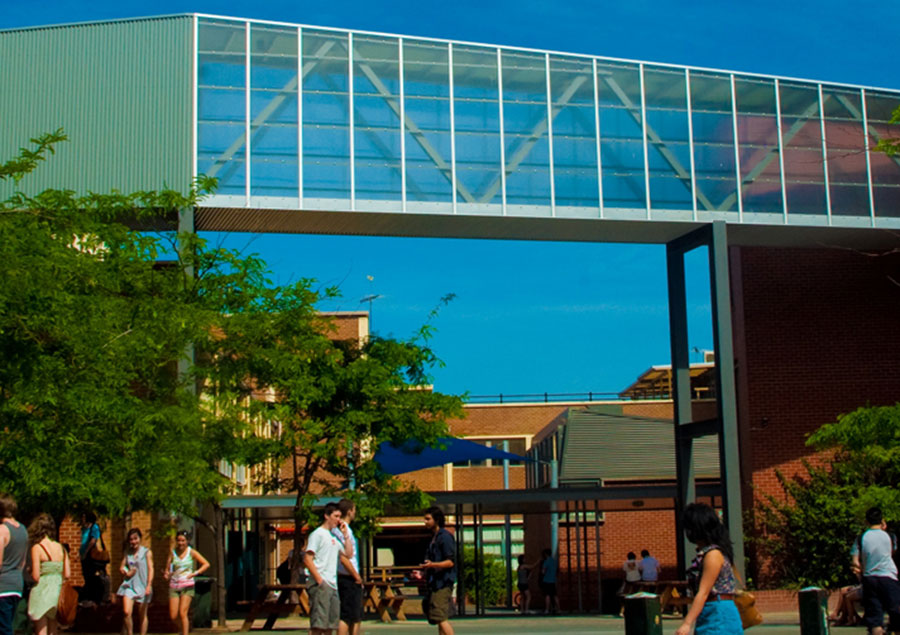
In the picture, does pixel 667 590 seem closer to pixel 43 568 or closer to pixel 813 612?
pixel 813 612

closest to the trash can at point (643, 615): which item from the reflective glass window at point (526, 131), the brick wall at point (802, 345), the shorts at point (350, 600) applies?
the shorts at point (350, 600)

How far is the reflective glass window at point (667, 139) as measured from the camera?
2756cm

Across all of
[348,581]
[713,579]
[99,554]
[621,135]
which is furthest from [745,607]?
[621,135]

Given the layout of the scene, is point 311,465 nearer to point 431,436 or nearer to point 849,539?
point 431,436

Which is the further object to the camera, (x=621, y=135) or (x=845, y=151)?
(x=845, y=151)

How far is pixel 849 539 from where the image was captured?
28.3 meters

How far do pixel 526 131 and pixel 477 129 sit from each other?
1.12m

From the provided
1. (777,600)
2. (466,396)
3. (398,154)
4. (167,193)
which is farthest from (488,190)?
(777,600)

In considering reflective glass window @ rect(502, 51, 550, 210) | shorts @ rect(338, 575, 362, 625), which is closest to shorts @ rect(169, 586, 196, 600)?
shorts @ rect(338, 575, 362, 625)

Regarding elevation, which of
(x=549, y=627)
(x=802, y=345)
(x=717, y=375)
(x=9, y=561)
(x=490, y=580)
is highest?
(x=802, y=345)

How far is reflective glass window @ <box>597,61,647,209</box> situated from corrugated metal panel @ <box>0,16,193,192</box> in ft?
29.6

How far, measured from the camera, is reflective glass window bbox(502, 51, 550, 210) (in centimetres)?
2673

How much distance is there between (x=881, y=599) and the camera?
1252cm

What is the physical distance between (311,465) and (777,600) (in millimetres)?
11039
